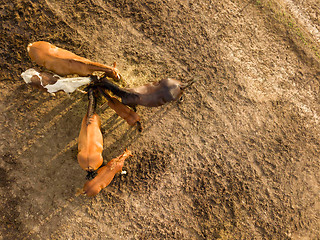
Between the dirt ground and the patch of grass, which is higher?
the patch of grass

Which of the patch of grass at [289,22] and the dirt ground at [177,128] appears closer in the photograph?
the dirt ground at [177,128]

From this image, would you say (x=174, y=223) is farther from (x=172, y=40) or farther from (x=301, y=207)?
(x=172, y=40)

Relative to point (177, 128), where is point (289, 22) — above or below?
above

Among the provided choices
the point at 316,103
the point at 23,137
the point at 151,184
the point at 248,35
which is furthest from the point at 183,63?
the point at 23,137

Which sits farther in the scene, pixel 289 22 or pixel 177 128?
pixel 289 22

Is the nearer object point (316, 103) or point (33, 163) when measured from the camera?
point (33, 163)

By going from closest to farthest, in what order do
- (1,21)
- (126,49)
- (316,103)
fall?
(1,21) → (126,49) → (316,103)

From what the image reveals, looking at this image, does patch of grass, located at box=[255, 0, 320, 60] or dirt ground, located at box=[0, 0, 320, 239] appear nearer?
dirt ground, located at box=[0, 0, 320, 239]

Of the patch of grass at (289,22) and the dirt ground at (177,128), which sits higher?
the patch of grass at (289,22)
